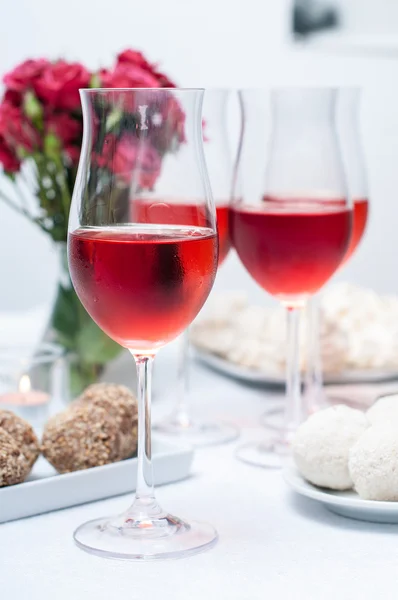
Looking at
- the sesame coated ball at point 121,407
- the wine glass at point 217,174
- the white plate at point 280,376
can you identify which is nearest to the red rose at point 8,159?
the wine glass at point 217,174

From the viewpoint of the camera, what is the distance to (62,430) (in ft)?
3.78

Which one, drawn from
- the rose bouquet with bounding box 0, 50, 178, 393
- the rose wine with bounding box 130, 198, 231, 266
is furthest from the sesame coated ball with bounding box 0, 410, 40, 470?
the rose bouquet with bounding box 0, 50, 178, 393

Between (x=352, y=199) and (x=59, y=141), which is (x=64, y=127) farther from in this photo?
(x=352, y=199)

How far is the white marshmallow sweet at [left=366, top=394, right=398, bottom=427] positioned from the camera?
3.57 feet

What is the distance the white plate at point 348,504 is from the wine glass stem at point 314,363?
0.50 metres

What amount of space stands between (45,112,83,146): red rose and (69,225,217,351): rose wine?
64 centimetres

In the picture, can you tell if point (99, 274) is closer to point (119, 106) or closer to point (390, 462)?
point (119, 106)

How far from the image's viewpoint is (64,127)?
1.63 m

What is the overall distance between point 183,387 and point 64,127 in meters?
0.45

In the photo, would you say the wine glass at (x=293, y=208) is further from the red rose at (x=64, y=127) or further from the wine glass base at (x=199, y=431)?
the red rose at (x=64, y=127)

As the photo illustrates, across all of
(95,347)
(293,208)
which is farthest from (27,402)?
(293,208)

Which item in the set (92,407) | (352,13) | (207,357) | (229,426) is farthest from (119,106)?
(352,13)

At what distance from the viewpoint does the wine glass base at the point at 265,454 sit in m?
1.29

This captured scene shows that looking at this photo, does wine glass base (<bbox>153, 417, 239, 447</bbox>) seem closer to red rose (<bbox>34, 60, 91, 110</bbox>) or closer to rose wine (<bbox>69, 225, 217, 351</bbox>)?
rose wine (<bbox>69, 225, 217, 351</bbox>)
